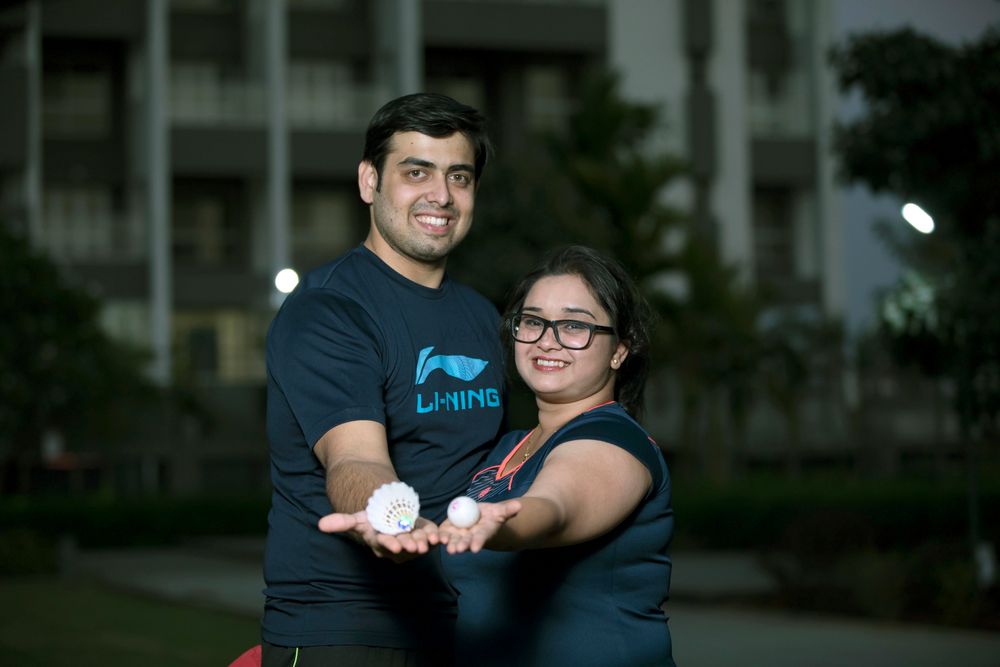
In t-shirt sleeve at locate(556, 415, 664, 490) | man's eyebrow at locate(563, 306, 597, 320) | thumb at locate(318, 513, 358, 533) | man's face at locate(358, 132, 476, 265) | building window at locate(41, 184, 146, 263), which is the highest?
building window at locate(41, 184, 146, 263)

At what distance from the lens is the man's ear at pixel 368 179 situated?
4117 mm

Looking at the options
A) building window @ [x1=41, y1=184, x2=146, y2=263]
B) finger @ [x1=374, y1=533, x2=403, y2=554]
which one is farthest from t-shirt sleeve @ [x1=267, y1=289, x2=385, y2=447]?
building window @ [x1=41, y1=184, x2=146, y2=263]

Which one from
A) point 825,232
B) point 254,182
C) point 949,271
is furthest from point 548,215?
point 825,232

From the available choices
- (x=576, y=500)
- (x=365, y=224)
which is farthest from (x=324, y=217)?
(x=576, y=500)

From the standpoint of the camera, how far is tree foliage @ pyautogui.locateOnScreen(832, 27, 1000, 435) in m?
12.8

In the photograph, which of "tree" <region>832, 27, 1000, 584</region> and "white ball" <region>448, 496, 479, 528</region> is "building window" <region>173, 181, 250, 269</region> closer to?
"tree" <region>832, 27, 1000, 584</region>

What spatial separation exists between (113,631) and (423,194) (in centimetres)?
1350

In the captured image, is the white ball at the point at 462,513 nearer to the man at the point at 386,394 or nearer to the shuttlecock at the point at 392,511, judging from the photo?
the shuttlecock at the point at 392,511

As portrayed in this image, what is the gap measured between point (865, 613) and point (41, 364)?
18153 mm

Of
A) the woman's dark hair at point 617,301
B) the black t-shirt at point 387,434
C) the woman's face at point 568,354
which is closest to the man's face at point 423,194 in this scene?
the black t-shirt at point 387,434

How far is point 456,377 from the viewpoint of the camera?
3975 millimetres

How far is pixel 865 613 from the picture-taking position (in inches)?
655

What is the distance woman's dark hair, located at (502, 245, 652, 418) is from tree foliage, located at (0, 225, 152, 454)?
26.6 metres

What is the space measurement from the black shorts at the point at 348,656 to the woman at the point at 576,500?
1.38 feet
